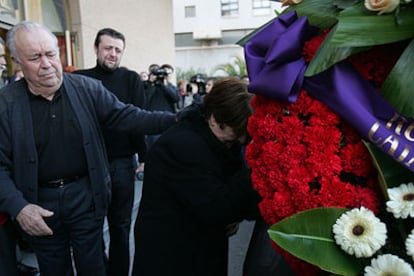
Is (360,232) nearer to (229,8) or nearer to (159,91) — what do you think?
(159,91)

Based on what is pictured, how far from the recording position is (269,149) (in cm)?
94

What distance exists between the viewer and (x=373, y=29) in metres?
0.81

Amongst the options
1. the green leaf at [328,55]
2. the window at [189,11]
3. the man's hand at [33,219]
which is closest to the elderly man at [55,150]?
the man's hand at [33,219]

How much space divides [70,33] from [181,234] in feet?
20.4

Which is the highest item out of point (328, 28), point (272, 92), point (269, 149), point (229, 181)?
point (328, 28)

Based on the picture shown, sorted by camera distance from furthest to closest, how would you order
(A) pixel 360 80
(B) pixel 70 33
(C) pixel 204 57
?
(C) pixel 204 57 → (B) pixel 70 33 → (A) pixel 360 80

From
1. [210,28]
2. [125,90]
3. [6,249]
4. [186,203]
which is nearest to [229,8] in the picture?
[210,28]

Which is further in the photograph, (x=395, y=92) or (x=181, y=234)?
(x=181, y=234)

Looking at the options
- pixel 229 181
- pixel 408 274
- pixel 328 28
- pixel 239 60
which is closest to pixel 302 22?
pixel 328 28

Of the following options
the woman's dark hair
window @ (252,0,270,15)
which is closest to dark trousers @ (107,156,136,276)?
the woman's dark hair

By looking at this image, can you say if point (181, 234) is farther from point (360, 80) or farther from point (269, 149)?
point (360, 80)

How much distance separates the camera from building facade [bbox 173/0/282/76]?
30.8 meters

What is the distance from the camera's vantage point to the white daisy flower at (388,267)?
74cm

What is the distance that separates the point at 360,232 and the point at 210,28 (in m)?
31.8
